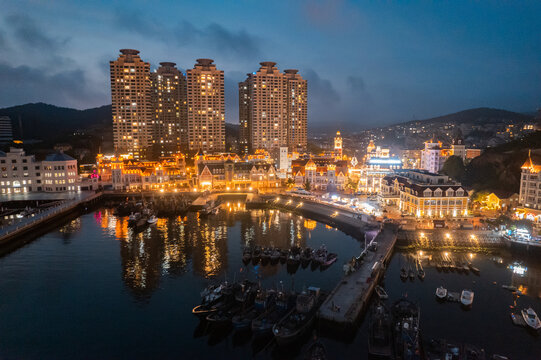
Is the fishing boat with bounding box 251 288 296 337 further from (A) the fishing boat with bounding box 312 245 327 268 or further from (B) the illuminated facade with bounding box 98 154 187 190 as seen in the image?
(B) the illuminated facade with bounding box 98 154 187 190

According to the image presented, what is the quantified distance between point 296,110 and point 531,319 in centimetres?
10688

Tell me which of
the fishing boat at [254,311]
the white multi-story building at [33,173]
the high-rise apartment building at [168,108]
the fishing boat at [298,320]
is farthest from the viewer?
the high-rise apartment building at [168,108]

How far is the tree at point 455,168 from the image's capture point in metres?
71.6

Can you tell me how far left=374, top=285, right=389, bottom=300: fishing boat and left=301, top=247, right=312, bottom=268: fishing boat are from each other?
8.47 metres

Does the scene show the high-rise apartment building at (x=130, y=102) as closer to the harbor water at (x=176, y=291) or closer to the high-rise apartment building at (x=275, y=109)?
the high-rise apartment building at (x=275, y=109)

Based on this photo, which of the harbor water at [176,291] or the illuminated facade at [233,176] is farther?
the illuminated facade at [233,176]

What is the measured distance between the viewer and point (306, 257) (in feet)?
123

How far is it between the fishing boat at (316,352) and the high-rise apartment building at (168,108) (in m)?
106

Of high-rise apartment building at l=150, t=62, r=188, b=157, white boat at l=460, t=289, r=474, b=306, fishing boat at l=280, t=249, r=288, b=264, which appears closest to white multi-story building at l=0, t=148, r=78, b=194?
high-rise apartment building at l=150, t=62, r=188, b=157

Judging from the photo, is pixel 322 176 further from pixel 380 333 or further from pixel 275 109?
pixel 380 333

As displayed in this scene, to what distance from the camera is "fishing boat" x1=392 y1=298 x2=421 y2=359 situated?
69.6 ft

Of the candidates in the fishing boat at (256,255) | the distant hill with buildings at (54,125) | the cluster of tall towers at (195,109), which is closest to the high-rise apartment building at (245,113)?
the cluster of tall towers at (195,109)

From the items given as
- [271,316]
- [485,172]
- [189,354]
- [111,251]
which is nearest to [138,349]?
[189,354]

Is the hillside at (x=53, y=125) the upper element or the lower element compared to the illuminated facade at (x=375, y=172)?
upper
